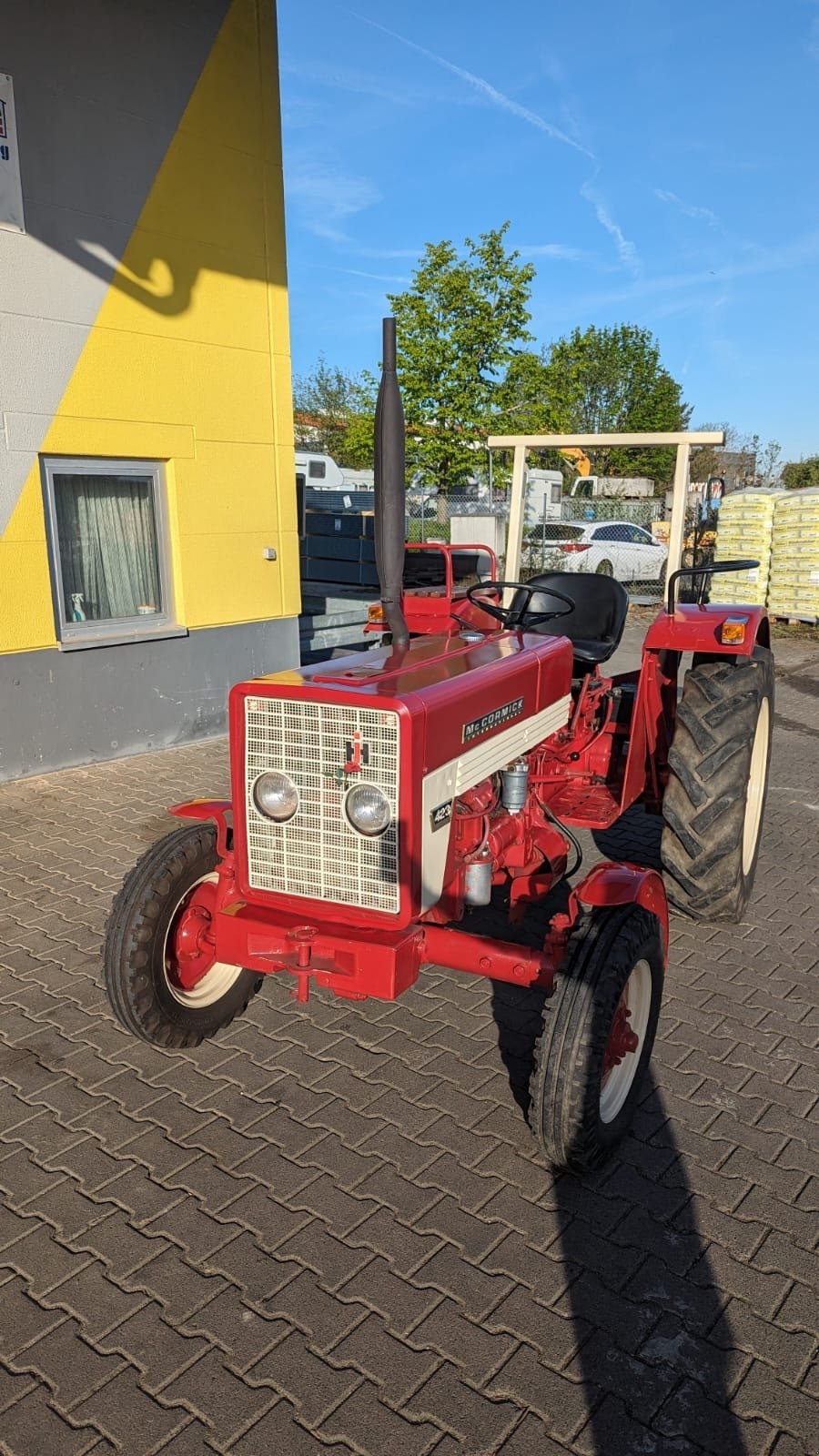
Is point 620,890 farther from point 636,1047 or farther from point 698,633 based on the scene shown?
point 698,633

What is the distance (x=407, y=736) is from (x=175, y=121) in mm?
5524

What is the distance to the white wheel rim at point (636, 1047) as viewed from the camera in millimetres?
2709

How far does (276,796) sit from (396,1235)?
1167 millimetres

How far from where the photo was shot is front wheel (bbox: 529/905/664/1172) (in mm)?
2436

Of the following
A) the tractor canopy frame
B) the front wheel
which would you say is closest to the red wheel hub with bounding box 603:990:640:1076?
the front wheel

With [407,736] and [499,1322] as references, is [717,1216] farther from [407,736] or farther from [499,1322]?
[407,736]

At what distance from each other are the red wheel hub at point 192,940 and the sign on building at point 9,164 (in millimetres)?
4304

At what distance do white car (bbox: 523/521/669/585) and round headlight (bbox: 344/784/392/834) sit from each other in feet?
38.5

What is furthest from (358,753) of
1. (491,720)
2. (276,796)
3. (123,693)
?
(123,693)

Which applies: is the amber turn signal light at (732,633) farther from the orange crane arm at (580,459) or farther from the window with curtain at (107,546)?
the orange crane arm at (580,459)

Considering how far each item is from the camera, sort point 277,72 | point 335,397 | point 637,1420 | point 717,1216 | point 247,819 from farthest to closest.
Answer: point 335,397
point 277,72
point 247,819
point 717,1216
point 637,1420

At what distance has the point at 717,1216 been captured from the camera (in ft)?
8.13

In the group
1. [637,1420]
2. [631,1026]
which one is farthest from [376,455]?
[637,1420]

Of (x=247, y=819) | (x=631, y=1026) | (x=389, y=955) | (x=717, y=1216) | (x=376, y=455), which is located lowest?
(x=717, y=1216)
